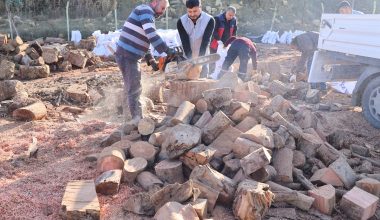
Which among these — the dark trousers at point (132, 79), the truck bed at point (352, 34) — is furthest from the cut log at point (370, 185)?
the dark trousers at point (132, 79)

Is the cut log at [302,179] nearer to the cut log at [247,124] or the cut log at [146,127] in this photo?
the cut log at [247,124]

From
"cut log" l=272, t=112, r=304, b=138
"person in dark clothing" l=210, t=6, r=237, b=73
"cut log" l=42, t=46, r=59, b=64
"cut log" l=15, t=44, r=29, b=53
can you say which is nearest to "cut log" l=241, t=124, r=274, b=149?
"cut log" l=272, t=112, r=304, b=138

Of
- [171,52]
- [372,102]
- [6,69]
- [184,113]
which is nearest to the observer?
[184,113]

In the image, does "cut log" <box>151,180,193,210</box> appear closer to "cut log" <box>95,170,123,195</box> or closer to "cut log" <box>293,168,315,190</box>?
"cut log" <box>95,170,123,195</box>

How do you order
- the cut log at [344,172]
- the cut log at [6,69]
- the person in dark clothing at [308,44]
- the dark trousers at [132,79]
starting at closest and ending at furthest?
the cut log at [344,172] < the dark trousers at [132,79] < the person in dark clothing at [308,44] < the cut log at [6,69]

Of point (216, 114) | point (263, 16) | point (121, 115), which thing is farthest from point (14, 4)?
point (216, 114)

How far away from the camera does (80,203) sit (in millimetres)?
3059

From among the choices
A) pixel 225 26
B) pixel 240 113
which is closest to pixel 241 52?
pixel 225 26

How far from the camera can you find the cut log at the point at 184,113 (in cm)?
415

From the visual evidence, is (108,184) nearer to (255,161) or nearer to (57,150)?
(255,161)

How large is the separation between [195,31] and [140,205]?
3138 millimetres

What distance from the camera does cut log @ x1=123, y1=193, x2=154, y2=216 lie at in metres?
3.17

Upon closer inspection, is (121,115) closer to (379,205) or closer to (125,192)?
(125,192)

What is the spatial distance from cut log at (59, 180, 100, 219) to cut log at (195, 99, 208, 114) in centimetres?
161
